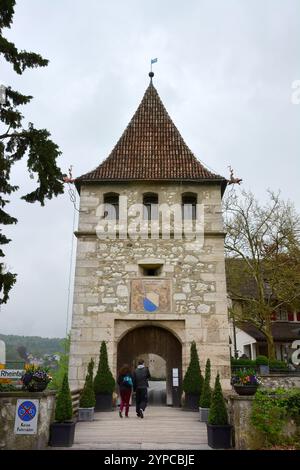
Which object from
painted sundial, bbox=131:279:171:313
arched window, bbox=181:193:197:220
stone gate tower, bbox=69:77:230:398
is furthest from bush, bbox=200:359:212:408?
arched window, bbox=181:193:197:220

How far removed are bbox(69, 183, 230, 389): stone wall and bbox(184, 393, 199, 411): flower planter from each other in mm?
1222

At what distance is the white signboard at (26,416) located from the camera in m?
7.76

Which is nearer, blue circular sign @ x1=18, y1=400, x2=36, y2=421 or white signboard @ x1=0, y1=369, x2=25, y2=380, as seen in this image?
blue circular sign @ x1=18, y1=400, x2=36, y2=421

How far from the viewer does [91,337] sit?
48.5ft

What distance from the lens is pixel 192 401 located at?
44.1ft

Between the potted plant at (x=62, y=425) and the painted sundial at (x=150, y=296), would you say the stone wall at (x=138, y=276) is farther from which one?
the potted plant at (x=62, y=425)

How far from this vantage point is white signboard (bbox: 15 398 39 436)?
7.76 meters

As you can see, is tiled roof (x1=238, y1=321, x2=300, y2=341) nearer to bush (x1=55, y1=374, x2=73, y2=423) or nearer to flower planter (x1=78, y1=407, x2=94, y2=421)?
flower planter (x1=78, y1=407, x2=94, y2=421)

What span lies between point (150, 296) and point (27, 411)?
762 cm

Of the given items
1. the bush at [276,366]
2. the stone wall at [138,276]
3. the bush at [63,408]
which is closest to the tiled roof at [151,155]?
the stone wall at [138,276]

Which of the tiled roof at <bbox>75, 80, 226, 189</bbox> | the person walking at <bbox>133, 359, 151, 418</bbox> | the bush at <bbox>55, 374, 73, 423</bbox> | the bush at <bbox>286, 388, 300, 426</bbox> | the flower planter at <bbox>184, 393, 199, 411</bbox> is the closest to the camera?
the bush at <bbox>286, 388, 300, 426</bbox>

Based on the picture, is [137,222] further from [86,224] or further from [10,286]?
[10,286]

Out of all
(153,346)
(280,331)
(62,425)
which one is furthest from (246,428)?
(280,331)
